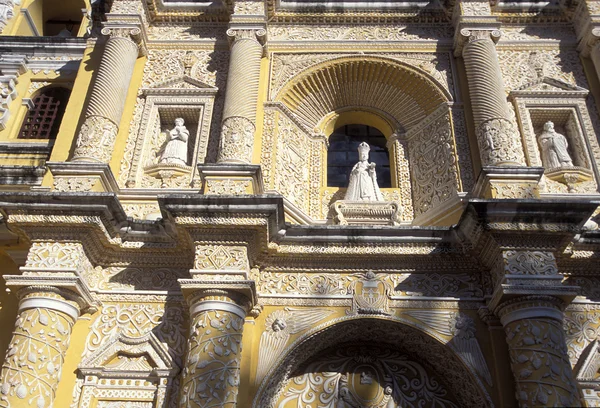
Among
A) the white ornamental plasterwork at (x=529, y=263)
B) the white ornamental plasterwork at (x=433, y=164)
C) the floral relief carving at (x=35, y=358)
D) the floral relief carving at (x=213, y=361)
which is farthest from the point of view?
the white ornamental plasterwork at (x=433, y=164)

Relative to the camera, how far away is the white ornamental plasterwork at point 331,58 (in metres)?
9.13

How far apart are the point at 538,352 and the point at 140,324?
14.8 feet

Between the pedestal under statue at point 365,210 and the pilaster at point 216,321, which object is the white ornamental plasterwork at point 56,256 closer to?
the pilaster at point 216,321

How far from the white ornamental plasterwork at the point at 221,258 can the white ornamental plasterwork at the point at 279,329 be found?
0.75 m

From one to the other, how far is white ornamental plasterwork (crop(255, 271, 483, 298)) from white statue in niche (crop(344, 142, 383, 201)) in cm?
156

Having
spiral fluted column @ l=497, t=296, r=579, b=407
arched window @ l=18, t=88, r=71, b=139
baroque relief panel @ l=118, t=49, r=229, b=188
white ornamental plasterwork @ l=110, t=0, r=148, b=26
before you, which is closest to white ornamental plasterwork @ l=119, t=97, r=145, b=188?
baroque relief panel @ l=118, t=49, r=229, b=188

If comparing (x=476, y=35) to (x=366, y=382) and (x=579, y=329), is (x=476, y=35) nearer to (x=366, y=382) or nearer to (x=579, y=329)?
(x=579, y=329)

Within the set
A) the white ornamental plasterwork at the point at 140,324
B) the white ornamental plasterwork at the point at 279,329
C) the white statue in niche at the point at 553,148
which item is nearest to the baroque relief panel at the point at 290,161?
the white ornamental plasterwork at the point at 279,329

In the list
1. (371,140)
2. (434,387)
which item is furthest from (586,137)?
(434,387)

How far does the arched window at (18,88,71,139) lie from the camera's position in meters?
9.52

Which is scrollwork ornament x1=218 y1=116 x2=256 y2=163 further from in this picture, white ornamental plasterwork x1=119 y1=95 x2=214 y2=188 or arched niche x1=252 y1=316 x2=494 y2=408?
arched niche x1=252 y1=316 x2=494 y2=408

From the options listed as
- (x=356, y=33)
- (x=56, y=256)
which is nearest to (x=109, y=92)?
(x=56, y=256)

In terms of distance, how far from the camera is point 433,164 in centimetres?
862

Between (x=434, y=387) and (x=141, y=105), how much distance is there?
20.0 feet
